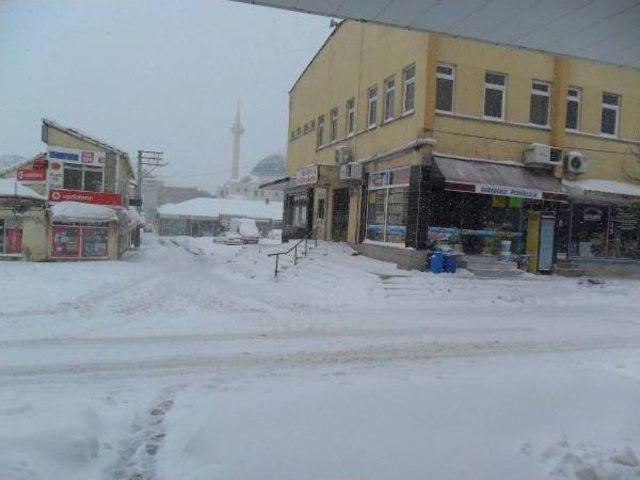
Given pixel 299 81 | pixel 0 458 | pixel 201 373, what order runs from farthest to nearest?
pixel 299 81
pixel 201 373
pixel 0 458

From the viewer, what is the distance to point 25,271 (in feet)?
57.1

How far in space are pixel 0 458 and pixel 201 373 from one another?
2741 mm

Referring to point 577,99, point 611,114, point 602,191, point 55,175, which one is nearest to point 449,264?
point 602,191

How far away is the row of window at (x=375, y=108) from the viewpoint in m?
16.3

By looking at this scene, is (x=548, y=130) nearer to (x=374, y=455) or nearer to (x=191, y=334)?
(x=191, y=334)

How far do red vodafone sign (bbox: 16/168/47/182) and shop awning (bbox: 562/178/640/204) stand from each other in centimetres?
2261

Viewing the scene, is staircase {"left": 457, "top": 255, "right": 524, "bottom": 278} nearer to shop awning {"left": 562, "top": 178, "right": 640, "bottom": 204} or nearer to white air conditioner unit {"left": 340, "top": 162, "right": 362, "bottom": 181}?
shop awning {"left": 562, "top": 178, "right": 640, "bottom": 204}

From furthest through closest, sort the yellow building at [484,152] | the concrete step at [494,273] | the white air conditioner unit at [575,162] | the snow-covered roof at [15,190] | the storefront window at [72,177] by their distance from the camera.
→ the storefront window at [72,177] < the snow-covered roof at [15,190] < the white air conditioner unit at [575,162] < the yellow building at [484,152] < the concrete step at [494,273]

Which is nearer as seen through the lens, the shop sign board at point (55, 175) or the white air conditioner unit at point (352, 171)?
the white air conditioner unit at point (352, 171)

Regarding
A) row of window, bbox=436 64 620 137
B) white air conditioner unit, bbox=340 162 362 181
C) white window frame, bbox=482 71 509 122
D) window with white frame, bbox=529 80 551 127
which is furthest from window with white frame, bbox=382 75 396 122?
window with white frame, bbox=529 80 551 127

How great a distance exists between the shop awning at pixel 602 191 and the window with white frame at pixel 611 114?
1.97m

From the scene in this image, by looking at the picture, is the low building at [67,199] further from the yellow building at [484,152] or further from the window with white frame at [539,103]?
the window with white frame at [539,103]

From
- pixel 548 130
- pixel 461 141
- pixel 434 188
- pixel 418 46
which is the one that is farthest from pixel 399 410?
pixel 548 130

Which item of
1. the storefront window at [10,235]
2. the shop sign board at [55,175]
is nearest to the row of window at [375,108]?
the shop sign board at [55,175]
